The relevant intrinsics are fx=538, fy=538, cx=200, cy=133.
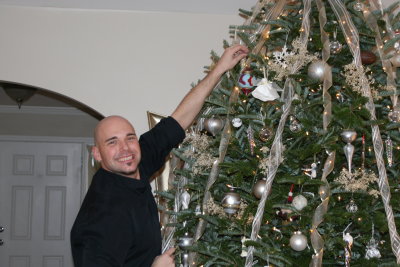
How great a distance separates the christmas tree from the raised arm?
0.07 meters

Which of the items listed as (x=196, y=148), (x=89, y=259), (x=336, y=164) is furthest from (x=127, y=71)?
(x=336, y=164)

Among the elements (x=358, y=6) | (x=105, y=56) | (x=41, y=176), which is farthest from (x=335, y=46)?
(x=41, y=176)

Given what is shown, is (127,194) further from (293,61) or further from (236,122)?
(293,61)

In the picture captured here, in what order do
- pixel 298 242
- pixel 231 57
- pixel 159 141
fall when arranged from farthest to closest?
pixel 159 141 < pixel 231 57 < pixel 298 242

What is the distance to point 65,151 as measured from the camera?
6.80 m

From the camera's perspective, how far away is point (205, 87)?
8.07 feet

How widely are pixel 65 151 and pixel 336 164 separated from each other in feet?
17.3

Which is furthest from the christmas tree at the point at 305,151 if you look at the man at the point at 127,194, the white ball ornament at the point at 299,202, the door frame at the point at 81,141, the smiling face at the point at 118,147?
the door frame at the point at 81,141

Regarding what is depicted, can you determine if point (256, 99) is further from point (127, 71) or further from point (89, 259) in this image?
point (127, 71)

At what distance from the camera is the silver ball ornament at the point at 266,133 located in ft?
6.57

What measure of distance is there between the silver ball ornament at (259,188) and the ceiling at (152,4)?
1.85 meters

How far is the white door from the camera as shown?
651 centimetres

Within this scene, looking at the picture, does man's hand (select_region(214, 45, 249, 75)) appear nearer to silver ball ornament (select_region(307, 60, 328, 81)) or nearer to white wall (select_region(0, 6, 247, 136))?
silver ball ornament (select_region(307, 60, 328, 81))

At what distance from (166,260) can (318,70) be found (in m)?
1.02
